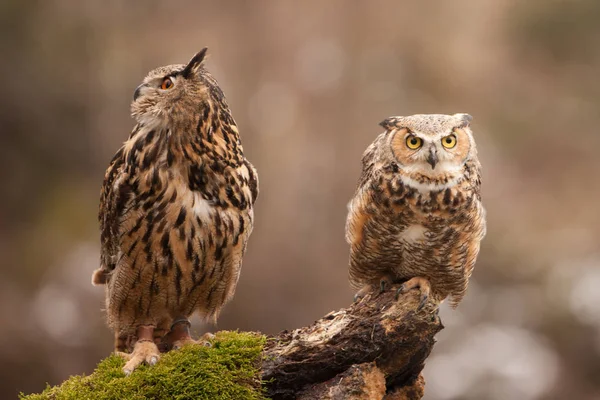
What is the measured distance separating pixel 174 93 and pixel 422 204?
3.08ft

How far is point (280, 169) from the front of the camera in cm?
718

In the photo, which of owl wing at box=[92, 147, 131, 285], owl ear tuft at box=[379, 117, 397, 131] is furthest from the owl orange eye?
owl wing at box=[92, 147, 131, 285]

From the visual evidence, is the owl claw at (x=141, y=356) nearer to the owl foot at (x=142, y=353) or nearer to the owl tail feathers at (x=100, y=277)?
the owl foot at (x=142, y=353)

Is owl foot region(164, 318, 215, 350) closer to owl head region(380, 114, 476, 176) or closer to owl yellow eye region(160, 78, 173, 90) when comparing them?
owl yellow eye region(160, 78, 173, 90)

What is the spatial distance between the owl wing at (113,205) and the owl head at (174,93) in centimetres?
23

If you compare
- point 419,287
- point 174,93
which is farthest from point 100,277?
point 419,287

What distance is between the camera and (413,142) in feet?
8.68

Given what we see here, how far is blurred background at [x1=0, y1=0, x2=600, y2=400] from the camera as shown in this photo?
6707 millimetres

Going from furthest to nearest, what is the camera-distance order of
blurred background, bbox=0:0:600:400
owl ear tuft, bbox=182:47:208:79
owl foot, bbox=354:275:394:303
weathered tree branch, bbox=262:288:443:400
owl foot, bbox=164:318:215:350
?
blurred background, bbox=0:0:600:400
owl foot, bbox=164:318:215:350
owl foot, bbox=354:275:394:303
owl ear tuft, bbox=182:47:208:79
weathered tree branch, bbox=262:288:443:400

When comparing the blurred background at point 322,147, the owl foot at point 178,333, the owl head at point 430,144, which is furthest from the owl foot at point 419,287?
the blurred background at point 322,147

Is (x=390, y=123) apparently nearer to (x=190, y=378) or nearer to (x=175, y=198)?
(x=175, y=198)

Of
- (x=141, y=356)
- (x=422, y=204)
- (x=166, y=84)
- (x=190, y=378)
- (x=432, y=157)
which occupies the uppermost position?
(x=166, y=84)

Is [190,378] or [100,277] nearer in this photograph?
[190,378]

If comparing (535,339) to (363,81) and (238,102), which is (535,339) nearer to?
(363,81)
